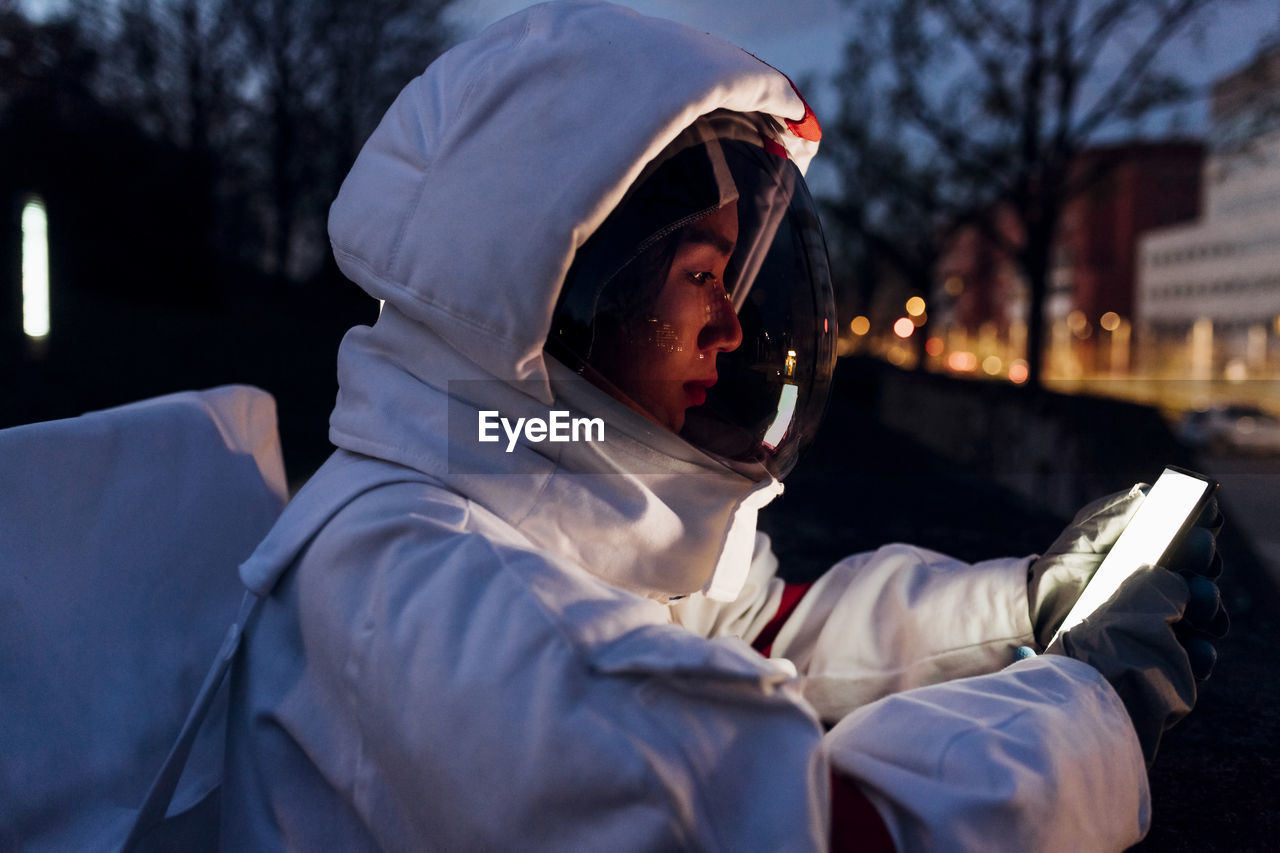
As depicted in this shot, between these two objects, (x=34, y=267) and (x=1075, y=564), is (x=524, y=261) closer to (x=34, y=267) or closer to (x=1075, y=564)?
(x=1075, y=564)

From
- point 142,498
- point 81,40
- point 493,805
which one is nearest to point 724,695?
point 493,805

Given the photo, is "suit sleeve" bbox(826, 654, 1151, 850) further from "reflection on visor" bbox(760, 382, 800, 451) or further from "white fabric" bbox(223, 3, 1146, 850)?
"reflection on visor" bbox(760, 382, 800, 451)

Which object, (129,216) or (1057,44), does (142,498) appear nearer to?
(129,216)

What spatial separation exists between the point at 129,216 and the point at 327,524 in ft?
50.6

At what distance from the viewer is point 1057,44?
15539 mm

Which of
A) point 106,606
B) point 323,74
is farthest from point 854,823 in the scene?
point 323,74

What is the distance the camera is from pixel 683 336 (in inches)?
58.7

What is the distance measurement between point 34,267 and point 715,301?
2937 millimetres

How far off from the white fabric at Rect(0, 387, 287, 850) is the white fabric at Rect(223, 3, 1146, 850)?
0.21m

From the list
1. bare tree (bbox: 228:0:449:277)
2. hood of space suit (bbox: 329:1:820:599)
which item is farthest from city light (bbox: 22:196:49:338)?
bare tree (bbox: 228:0:449:277)

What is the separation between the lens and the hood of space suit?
123cm

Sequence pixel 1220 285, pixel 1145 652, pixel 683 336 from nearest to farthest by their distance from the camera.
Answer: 1. pixel 1145 652
2. pixel 683 336
3. pixel 1220 285

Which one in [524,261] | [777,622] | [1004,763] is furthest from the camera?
[777,622]

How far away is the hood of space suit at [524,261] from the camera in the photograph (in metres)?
1.23
